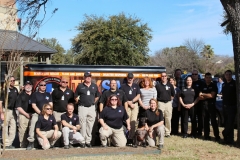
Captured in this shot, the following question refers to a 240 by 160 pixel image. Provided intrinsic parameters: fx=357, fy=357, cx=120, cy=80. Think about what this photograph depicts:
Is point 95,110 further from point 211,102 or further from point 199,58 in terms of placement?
point 199,58

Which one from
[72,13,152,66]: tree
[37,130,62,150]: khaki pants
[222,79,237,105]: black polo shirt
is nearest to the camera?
[37,130,62,150]: khaki pants

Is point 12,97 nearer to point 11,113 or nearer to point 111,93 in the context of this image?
point 11,113

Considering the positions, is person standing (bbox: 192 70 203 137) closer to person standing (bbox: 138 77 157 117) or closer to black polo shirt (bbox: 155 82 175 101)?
black polo shirt (bbox: 155 82 175 101)

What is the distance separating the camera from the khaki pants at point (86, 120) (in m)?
8.74

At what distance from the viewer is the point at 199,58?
4981 centimetres

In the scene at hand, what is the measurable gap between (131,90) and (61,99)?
1.89 meters

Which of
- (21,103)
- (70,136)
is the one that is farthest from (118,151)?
(21,103)

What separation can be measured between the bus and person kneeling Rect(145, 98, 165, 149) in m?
1.80

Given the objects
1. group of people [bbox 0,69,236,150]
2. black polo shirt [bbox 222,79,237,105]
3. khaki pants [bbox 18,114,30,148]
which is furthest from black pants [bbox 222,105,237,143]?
khaki pants [bbox 18,114,30,148]

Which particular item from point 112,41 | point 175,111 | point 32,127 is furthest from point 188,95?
point 112,41

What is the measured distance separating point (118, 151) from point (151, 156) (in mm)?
739

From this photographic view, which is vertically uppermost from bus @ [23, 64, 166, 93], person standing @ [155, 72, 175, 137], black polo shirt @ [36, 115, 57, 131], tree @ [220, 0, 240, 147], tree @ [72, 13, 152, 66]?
tree @ [72, 13, 152, 66]

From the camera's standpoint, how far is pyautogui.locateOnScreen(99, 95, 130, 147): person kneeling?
8.49 m

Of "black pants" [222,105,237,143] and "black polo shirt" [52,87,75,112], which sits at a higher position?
"black polo shirt" [52,87,75,112]
